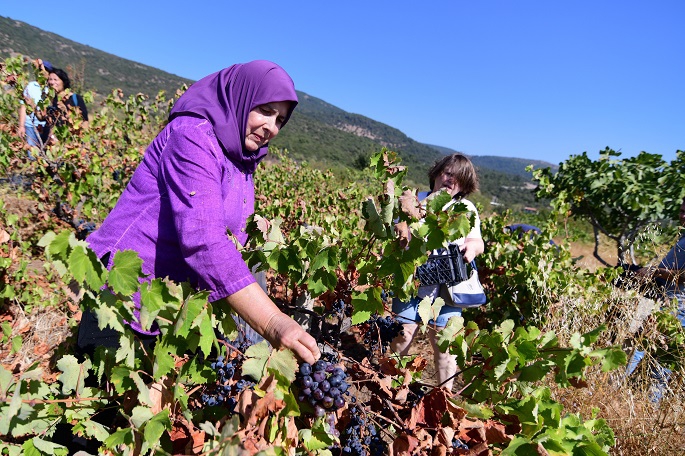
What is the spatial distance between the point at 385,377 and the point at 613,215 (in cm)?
594

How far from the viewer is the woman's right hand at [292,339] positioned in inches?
42.6

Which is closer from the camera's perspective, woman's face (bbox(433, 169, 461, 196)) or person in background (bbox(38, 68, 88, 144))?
A: woman's face (bbox(433, 169, 461, 196))

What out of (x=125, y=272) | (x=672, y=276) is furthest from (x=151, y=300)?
(x=672, y=276)

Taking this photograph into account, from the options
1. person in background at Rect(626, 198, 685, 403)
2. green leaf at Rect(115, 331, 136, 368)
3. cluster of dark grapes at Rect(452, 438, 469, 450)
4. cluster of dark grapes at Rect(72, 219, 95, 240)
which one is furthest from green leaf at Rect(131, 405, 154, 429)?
cluster of dark grapes at Rect(72, 219, 95, 240)

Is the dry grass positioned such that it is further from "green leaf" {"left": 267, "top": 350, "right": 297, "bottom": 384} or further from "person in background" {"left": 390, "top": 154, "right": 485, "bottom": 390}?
"green leaf" {"left": 267, "top": 350, "right": 297, "bottom": 384}

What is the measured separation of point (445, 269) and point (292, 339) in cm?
184

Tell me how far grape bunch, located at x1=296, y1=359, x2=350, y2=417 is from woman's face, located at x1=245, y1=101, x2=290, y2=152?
0.89 m

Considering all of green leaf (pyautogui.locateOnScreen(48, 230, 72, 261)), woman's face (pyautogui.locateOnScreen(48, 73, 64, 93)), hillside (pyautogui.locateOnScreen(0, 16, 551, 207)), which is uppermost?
hillside (pyautogui.locateOnScreen(0, 16, 551, 207))

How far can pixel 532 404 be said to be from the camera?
1150 millimetres

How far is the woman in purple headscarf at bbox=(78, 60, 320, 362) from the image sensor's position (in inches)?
47.8

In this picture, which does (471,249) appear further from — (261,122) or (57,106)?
(57,106)

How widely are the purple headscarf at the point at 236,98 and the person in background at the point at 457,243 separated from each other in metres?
1.60

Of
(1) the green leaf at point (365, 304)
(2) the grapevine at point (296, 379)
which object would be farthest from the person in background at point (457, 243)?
(1) the green leaf at point (365, 304)

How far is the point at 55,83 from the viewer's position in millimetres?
4211
